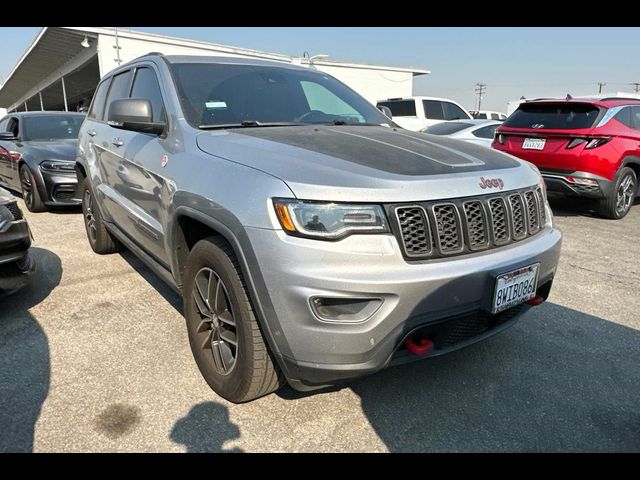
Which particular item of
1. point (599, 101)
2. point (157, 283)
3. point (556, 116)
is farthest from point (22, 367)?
point (599, 101)

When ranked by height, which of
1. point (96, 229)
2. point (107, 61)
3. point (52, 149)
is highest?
point (107, 61)

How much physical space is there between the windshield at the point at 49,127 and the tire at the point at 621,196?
8.18 meters

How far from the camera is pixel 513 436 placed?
2.15m

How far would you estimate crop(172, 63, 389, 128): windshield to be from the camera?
9.14 ft

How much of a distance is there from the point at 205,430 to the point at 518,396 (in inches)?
63.5

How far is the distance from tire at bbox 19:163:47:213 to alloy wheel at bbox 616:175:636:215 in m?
8.32

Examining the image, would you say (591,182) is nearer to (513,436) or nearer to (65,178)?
(513,436)

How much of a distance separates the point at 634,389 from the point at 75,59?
26.7m

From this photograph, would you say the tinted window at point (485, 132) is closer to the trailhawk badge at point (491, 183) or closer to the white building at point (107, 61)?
the white building at point (107, 61)

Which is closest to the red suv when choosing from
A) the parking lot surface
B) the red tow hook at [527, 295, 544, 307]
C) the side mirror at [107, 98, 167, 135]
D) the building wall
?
the parking lot surface

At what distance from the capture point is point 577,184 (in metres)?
6.19

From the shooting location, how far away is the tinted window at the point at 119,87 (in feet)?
12.6

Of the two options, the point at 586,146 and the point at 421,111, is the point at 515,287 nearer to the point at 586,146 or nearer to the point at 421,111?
the point at 586,146

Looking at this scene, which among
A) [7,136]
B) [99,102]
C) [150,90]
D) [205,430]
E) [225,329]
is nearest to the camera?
[205,430]
